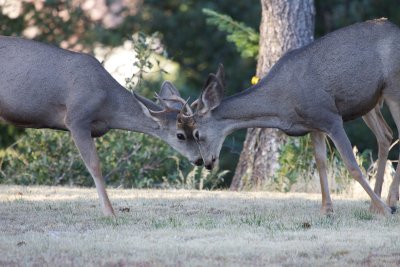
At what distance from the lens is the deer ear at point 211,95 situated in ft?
38.2

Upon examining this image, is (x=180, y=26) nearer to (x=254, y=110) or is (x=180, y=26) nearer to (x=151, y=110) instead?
(x=151, y=110)

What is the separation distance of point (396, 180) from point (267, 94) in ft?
5.97

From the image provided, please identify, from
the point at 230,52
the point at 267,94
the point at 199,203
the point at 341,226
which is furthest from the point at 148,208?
the point at 230,52

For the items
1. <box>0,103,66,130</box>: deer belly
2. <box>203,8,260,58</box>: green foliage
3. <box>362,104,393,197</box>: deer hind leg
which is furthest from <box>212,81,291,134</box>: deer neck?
<box>203,8,260,58</box>: green foliage

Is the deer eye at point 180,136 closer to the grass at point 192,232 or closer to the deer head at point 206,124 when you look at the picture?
the deer head at point 206,124

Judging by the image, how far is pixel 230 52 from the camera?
26.3m

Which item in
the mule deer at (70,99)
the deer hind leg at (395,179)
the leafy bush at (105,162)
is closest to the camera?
the deer hind leg at (395,179)

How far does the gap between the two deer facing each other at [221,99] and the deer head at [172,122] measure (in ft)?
0.04

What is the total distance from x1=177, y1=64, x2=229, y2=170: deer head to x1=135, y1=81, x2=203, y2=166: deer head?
0.09 m

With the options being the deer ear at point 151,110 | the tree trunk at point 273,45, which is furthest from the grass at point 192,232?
the tree trunk at point 273,45

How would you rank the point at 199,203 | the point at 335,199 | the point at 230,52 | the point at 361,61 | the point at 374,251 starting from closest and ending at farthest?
the point at 374,251
the point at 361,61
the point at 199,203
the point at 335,199
the point at 230,52

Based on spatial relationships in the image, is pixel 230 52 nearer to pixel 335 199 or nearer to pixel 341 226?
pixel 335 199

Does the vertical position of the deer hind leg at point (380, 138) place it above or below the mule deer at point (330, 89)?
below

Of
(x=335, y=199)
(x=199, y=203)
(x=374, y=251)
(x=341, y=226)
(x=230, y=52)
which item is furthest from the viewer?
(x=230, y=52)
